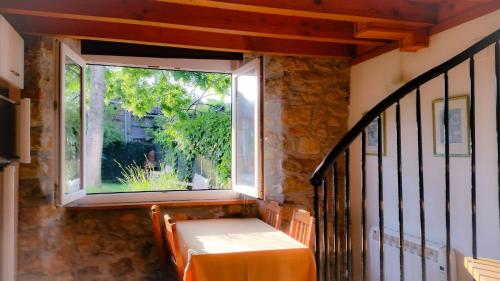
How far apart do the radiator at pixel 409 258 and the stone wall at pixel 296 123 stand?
0.67 m

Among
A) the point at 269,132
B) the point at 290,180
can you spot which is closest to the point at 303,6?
the point at 269,132

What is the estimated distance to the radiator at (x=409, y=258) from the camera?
8.20 feet

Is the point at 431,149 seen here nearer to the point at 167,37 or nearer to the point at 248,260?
the point at 248,260

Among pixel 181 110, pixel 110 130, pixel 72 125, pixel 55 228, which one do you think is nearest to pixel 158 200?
pixel 55 228

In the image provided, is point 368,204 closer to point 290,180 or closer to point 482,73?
point 290,180

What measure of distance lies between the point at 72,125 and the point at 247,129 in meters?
1.50

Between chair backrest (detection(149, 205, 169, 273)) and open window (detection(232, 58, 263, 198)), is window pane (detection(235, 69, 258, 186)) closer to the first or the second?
open window (detection(232, 58, 263, 198))

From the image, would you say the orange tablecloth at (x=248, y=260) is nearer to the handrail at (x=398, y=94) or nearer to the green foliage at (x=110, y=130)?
Result: the handrail at (x=398, y=94)

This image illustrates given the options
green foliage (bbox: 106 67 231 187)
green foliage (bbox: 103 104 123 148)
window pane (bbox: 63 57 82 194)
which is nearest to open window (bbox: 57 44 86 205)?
window pane (bbox: 63 57 82 194)

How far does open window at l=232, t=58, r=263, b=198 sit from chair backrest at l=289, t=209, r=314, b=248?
1.83ft

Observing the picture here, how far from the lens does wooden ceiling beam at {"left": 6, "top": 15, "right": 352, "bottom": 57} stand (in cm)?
288

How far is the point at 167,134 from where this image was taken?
4285 millimetres

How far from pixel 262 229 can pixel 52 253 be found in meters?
1.64

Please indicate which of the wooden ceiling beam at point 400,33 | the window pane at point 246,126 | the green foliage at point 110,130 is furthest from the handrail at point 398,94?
the green foliage at point 110,130
